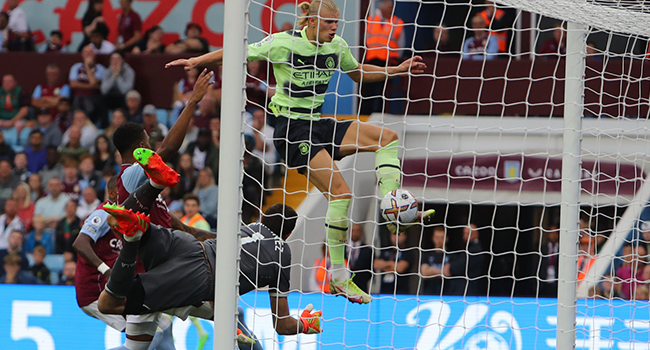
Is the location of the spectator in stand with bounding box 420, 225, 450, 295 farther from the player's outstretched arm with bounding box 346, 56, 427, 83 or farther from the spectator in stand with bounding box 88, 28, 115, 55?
the spectator in stand with bounding box 88, 28, 115, 55

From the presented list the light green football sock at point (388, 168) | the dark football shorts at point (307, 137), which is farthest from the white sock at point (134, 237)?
the light green football sock at point (388, 168)

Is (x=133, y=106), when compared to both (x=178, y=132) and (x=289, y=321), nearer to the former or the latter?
(x=178, y=132)

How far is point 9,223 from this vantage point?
893 cm

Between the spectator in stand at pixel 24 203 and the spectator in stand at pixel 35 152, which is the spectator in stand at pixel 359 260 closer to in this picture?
the spectator in stand at pixel 24 203

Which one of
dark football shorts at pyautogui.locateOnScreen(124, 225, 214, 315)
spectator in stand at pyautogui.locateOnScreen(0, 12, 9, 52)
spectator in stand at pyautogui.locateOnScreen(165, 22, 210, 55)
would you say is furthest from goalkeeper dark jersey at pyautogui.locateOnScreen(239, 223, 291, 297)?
spectator in stand at pyautogui.locateOnScreen(0, 12, 9, 52)

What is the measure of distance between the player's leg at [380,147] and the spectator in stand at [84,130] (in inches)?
221

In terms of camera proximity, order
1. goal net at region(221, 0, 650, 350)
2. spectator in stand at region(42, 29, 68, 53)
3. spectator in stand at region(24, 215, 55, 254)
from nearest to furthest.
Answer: goal net at region(221, 0, 650, 350), spectator in stand at region(24, 215, 55, 254), spectator in stand at region(42, 29, 68, 53)

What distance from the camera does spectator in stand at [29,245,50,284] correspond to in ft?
27.4

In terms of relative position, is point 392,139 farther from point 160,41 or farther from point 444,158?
point 160,41

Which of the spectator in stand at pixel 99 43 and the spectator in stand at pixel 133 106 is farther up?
the spectator in stand at pixel 99 43

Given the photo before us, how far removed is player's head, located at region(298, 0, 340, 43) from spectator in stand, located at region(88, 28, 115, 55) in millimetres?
6206

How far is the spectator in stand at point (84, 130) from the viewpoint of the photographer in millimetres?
9445

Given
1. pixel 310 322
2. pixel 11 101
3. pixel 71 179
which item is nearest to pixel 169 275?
pixel 310 322

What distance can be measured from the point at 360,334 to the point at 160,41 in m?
5.65
